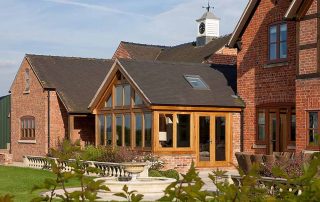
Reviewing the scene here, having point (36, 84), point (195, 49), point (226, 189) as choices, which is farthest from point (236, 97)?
point (226, 189)

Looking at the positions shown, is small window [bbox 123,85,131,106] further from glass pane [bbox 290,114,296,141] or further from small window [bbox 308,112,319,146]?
small window [bbox 308,112,319,146]

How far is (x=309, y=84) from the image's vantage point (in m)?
20.6

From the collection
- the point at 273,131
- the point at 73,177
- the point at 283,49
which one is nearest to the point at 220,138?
the point at 273,131

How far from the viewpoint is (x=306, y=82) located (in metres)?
20.7

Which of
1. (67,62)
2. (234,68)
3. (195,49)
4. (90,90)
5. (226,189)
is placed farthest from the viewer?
(195,49)

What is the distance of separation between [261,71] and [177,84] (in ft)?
12.3

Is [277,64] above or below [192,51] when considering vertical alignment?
below

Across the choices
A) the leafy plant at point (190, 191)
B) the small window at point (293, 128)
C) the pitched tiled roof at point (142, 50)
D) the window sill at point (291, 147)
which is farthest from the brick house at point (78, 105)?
the leafy plant at point (190, 191)

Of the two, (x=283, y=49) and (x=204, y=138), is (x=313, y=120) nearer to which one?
(x=283, y=49)

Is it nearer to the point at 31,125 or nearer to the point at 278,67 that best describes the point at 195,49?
the point at 31,125

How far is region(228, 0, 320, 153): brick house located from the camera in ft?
67.4

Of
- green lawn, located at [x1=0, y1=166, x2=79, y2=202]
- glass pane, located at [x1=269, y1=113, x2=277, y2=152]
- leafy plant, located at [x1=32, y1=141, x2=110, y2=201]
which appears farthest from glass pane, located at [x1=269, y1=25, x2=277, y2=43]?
leafy plant, located at [x1=32, y1=141, x2=110, y2=201]

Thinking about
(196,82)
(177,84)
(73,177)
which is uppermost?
(196,82)

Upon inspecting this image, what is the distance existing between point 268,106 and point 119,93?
7.12 m
